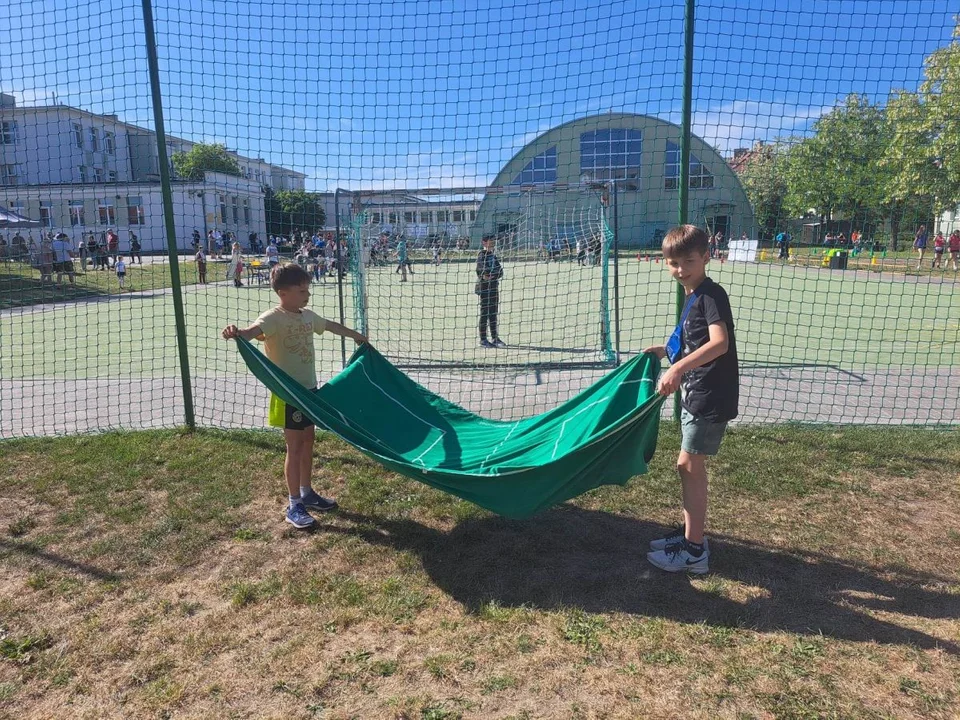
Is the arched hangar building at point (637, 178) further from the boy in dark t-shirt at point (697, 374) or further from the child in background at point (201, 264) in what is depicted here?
the child in background at point (201, 264)

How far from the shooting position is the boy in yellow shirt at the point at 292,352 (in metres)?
3.93

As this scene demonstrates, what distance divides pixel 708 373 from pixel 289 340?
7.68ft

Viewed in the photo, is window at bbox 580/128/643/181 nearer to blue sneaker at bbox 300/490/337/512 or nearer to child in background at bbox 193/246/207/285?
blue sneaker at bbox 300/490/337/512

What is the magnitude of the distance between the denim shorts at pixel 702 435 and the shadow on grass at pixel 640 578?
651 mm

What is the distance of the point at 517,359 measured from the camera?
30.4 ft

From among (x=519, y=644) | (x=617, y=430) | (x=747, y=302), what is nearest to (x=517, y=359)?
(x=617, y=430)

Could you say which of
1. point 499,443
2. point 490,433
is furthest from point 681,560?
point 490,433

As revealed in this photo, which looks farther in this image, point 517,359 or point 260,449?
point 517,359

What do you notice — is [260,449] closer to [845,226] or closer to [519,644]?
[519,644]

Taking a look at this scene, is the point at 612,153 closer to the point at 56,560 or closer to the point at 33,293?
the point at 56,560

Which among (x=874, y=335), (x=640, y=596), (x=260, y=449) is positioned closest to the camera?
(x=640, y=596)

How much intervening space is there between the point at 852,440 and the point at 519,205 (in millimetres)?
5925

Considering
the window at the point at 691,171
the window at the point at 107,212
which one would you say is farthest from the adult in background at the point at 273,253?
the window at the point at 107,212

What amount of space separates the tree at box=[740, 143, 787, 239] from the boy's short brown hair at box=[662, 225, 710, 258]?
2.63 metres
